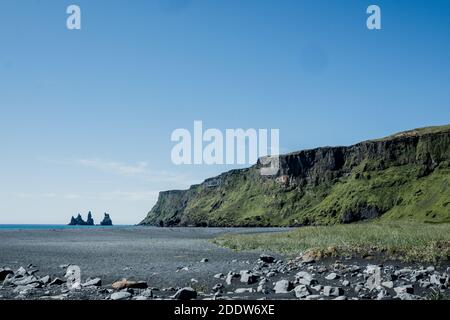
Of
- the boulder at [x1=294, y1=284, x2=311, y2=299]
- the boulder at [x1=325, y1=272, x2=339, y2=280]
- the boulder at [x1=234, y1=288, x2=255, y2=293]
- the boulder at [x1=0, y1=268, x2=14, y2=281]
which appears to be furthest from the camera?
the boulder at [x1=0, y1=268, x2=14, y2=281]

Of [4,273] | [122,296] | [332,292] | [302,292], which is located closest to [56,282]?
[4,273]

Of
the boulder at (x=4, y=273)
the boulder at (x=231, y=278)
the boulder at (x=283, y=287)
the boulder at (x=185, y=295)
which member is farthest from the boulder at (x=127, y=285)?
the boulder at (x=4, y=273)

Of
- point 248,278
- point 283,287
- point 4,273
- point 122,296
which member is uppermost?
point 122,296

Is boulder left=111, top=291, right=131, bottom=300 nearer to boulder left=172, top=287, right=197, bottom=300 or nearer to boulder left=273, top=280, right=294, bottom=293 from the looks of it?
boulder left=172, top=287, right=197, bottom=300

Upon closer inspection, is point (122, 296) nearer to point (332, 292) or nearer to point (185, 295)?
point (185, 295)

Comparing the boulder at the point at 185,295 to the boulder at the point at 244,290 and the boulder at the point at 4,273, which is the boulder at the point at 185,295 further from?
the boulder at the point at 4,273

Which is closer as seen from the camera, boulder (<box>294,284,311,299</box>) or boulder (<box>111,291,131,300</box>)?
boulder (<box>111,291,131,300</box>)

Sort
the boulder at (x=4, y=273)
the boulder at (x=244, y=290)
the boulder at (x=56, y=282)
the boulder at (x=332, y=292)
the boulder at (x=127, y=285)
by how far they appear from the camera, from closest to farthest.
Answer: the boulder at (x=332, y=292), the boulder at (x=244, y=290), the boulder at (x=127, y=285), the boulder at (x=56, y=282), the boulder at (x=4, y=273)

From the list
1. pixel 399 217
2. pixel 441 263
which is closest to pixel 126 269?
pixel 441 263

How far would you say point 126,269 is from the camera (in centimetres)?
2691

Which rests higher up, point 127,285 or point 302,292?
point 302,292

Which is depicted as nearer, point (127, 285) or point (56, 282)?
point (127, 285)

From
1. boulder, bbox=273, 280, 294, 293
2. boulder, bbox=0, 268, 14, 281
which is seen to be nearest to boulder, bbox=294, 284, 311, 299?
boulder, bbox=273, 280, 294, 293
